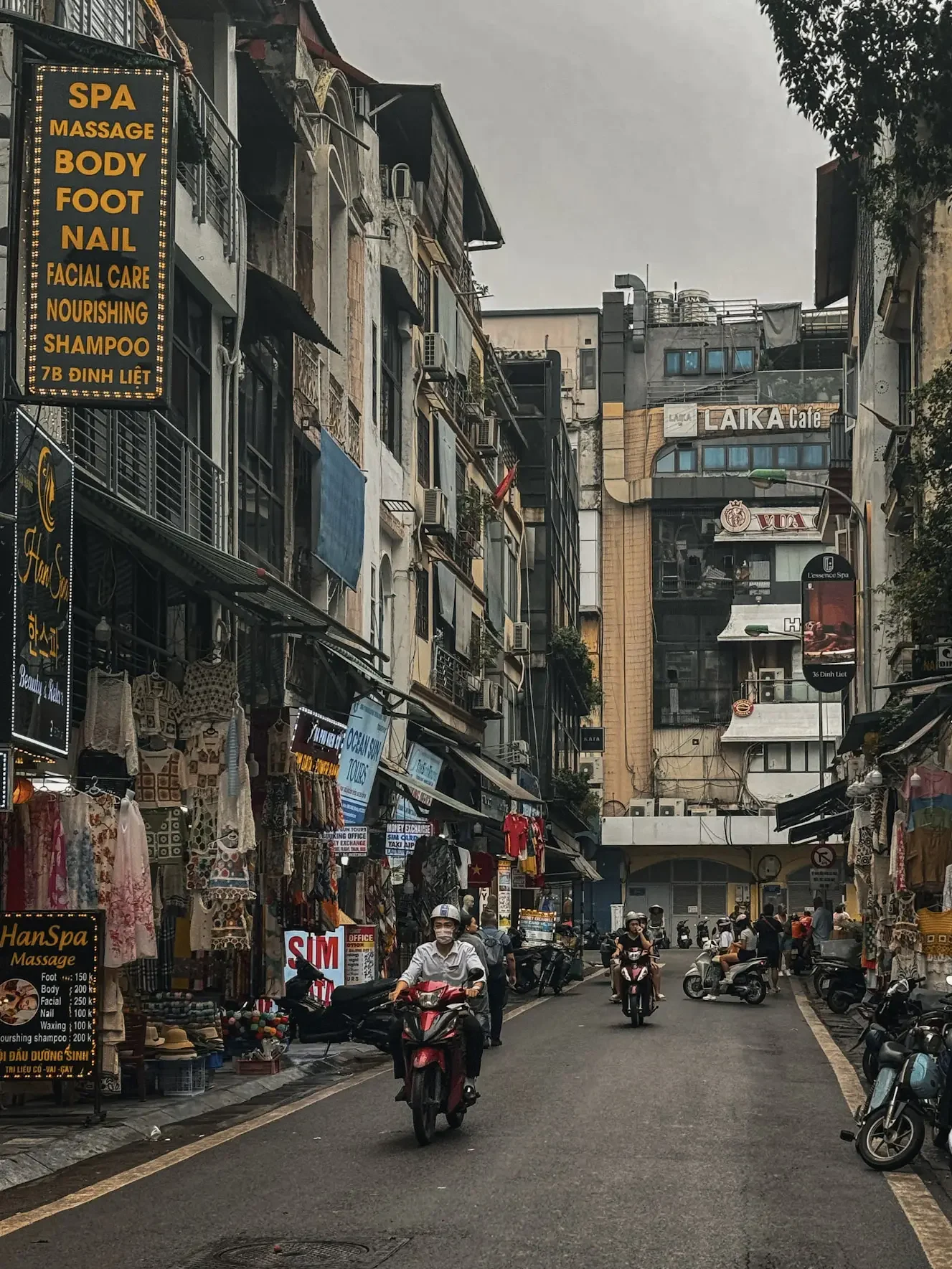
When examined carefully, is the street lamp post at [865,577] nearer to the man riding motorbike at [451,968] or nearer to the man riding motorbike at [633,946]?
the man riding motorbike at [633,946]

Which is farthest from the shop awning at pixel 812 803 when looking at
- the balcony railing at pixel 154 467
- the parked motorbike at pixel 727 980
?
the balcony railing at pixel 154 467

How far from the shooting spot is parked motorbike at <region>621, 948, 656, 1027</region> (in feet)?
83.9

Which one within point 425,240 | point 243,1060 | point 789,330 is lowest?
point 243,1060

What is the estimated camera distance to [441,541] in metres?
38.9

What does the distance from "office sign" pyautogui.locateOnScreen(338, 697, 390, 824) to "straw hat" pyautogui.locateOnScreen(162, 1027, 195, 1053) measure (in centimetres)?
861

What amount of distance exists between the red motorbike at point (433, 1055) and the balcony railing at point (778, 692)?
211 ft

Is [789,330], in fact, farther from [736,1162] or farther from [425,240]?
[736,1162]

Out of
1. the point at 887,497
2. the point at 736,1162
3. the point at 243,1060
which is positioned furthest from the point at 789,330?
the point at 736,1162

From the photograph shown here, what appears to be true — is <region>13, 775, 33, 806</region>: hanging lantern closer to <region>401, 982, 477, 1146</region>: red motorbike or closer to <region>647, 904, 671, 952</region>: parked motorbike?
<region>401, 982, 477, 1146</region>: red motorbike

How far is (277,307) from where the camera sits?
23.3 metres

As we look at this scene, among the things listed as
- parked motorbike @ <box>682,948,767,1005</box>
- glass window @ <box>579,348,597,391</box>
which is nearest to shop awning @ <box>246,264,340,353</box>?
parked motorbike @ <box>682,948,767,1005</box>

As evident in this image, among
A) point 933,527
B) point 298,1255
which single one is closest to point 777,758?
point 933,527

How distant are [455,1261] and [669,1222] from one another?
149 cm

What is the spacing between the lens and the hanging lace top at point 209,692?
16750 mm
